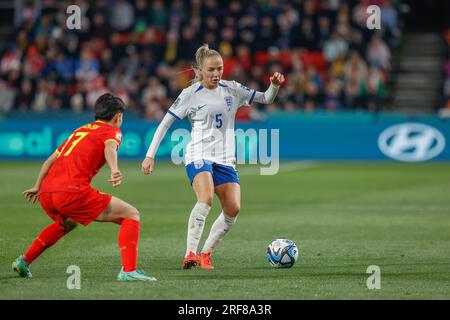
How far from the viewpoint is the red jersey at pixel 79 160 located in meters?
8.33

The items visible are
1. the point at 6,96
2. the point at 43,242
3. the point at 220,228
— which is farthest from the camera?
the point at 6,96

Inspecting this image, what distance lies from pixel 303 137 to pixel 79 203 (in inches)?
660

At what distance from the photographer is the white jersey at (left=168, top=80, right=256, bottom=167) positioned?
961 cm

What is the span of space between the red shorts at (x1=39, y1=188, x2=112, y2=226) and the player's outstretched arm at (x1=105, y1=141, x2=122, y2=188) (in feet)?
0.87

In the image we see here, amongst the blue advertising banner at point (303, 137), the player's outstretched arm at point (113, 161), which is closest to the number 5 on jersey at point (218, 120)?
the player's outstretched arm at point (113, 161)

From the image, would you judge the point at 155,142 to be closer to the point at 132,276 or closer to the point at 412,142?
the point at 132,276

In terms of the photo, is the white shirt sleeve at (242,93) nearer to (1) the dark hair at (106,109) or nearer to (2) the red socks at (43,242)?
(1) the dark hair at (106,109)

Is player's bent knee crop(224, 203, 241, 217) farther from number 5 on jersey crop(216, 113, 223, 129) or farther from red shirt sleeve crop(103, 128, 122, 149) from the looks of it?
red shirt sleeve crop(103, 128, 122, 149)

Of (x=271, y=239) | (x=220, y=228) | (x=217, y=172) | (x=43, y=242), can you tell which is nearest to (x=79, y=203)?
(x=43, y=242)

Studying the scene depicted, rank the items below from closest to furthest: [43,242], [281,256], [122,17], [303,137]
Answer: [43,242], [281,256], [303,137], [122,17]

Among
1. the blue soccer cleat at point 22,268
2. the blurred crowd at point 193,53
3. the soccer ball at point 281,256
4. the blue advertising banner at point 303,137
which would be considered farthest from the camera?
the blurred crowd at point 193,53

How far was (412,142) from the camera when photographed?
2386 cm

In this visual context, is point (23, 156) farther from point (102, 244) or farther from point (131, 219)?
point (131, 219)

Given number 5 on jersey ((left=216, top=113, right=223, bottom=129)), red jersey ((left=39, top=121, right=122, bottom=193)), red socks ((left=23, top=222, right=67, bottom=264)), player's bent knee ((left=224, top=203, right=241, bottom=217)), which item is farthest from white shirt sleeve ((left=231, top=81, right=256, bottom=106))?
red socks ((left=23, top=222, right=67, bottom=264))
